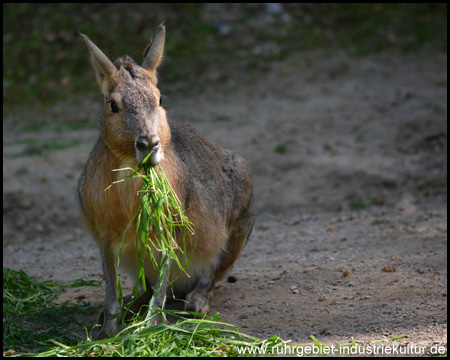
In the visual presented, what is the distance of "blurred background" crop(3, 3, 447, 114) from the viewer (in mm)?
10578

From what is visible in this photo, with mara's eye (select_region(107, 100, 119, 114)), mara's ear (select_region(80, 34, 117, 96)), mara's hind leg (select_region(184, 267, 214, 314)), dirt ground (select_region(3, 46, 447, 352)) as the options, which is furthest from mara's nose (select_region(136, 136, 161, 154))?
mara's hind leg (select_region(184, 267, 214, 314))

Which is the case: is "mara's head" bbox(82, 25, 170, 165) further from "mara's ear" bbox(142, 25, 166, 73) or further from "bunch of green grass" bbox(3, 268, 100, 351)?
"bunch of green grass" bbox(3, 268, 100, 351)

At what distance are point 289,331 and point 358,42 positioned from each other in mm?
7800

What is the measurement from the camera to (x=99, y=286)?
4984 millimetres

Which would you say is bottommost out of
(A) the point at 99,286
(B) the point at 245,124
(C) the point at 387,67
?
(A) the point at 99,286

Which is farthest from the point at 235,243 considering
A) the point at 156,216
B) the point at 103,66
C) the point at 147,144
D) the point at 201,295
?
the point at 103,66

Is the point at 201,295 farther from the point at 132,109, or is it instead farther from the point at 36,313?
the point at 132,109

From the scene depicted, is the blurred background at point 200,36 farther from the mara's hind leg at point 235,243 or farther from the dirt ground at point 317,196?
the mara's hind leg at point 235,243

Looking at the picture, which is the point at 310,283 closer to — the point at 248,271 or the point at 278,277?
the point at 278,277

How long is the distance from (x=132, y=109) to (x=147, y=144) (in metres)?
0.32

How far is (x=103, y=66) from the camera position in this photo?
12.2 ft

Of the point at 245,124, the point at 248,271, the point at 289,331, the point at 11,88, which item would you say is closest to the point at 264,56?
the point at 245,124

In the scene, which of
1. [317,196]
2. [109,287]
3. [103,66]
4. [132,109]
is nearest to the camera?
[132,109]

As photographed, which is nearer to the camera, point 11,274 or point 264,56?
point 11,274
